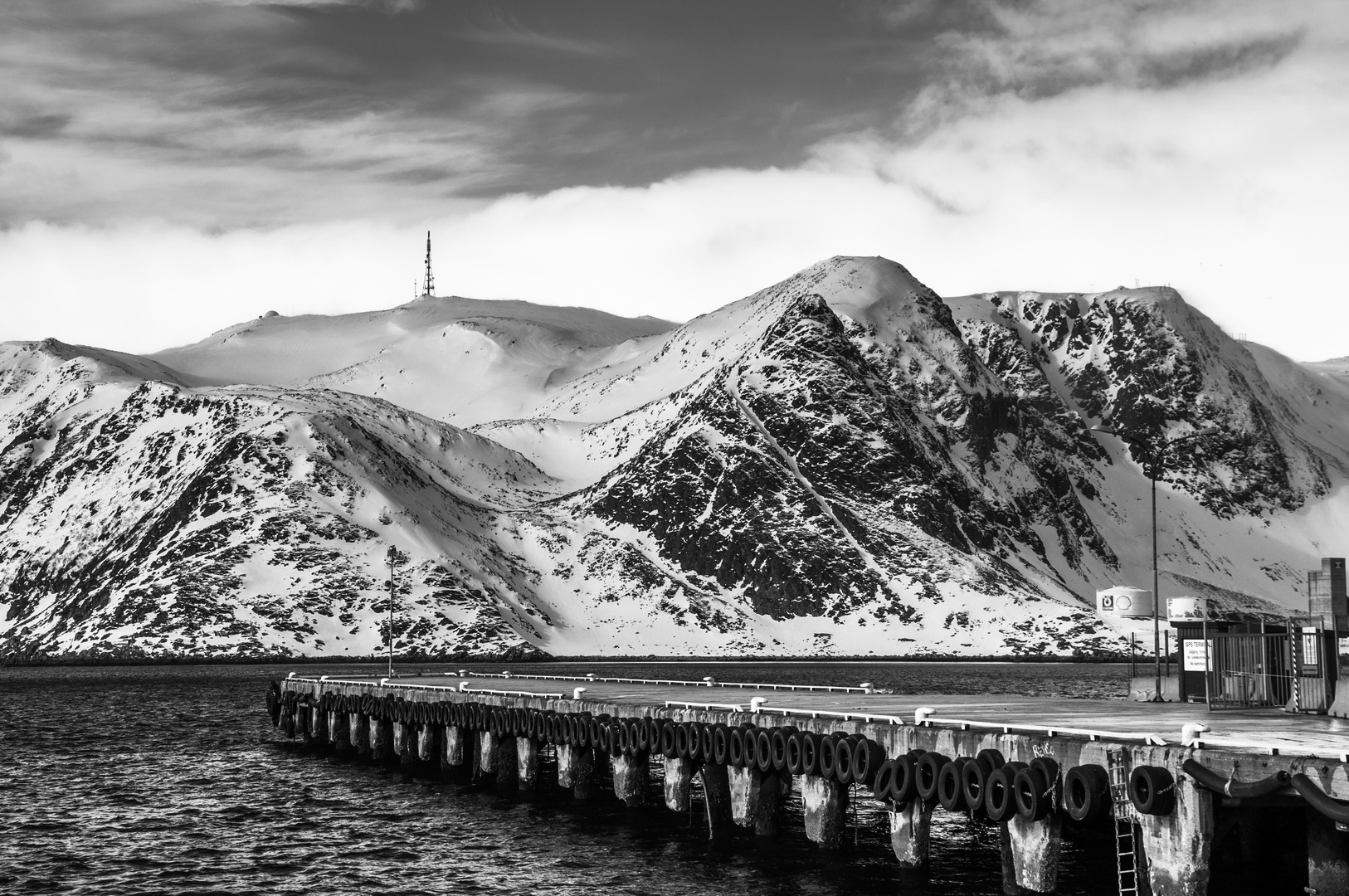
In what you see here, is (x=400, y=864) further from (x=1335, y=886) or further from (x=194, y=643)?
(x=194, y=643)

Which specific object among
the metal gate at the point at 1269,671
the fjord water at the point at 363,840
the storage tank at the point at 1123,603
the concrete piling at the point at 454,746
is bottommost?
the fjord water at the point at 363,840

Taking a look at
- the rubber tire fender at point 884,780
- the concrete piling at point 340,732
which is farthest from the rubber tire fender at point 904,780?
the concrete piling at point 340,732

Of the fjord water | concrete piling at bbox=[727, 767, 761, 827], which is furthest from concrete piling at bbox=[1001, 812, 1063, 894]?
concrete piling at bbox=[727, 767, 761, 827]

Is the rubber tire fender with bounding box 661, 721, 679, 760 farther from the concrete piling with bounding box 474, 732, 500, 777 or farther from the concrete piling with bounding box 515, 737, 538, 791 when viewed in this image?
the concrete piling with bounding box 474, 732, 500, 777

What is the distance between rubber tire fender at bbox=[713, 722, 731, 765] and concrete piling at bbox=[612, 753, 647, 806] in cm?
747

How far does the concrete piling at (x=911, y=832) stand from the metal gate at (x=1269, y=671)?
47.6 ft

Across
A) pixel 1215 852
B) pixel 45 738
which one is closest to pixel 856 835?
pixel 1215 852

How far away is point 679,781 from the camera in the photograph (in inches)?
2142

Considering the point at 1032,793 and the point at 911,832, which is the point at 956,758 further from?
the point at 911,832

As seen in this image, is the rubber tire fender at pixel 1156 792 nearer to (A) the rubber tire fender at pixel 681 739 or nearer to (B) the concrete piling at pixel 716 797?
(B) the concrete piling at pixel 716 797

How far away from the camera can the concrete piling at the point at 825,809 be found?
1799 inches

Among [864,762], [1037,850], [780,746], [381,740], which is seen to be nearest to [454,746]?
[381,740]

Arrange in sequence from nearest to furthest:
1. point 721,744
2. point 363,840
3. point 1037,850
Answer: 1. point 1037,850
2. point 721,744
3. point 363,840

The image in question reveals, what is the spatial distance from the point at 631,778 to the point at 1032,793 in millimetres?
24996
